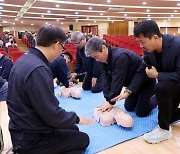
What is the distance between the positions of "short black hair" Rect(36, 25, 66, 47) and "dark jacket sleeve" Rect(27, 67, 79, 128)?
0.22 metres

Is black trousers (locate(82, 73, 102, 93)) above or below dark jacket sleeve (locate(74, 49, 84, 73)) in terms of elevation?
below

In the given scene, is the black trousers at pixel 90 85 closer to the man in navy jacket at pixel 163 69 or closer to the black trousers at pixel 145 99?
the black trousers at pixel 145 99

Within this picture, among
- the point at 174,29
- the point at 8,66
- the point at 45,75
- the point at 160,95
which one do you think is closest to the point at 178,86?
the point at 160,95

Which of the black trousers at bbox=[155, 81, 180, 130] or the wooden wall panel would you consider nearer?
the black trousers at bbox=[155, 81, 180, 130]

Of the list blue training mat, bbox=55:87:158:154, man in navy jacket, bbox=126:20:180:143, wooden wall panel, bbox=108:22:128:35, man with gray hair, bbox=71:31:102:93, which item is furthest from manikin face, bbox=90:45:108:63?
wooden wall panel, bbox=108:22:128:35

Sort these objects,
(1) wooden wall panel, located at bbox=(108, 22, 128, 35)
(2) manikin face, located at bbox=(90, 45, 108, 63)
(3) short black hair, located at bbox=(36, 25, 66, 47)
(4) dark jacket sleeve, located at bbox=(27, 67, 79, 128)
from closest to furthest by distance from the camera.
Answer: (4) dark jacket sleeve, located at bbox=(27, 67, 79, 128) → (3) short black hair, located at bbox=(36, 25, 66, 47) → (2) manikin face, located at bbox=(90, 45, 108, 63) → (1) wooden wall panel, located at bbox=(108, 22, 128, 35)

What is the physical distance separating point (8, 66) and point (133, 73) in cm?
198

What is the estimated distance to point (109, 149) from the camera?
1909 millimetres

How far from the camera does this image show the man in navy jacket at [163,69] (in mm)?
1871

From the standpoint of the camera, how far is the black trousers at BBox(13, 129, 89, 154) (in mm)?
1452

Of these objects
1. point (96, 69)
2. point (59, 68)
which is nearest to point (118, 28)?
point (96, 69)

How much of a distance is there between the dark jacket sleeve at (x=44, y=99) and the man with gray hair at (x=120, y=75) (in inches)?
37.7

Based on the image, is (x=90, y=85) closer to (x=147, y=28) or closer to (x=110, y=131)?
(x=110, y=131)

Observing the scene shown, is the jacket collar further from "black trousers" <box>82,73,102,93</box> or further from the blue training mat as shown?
"black trousers" <box>82,73,102,93</box>
